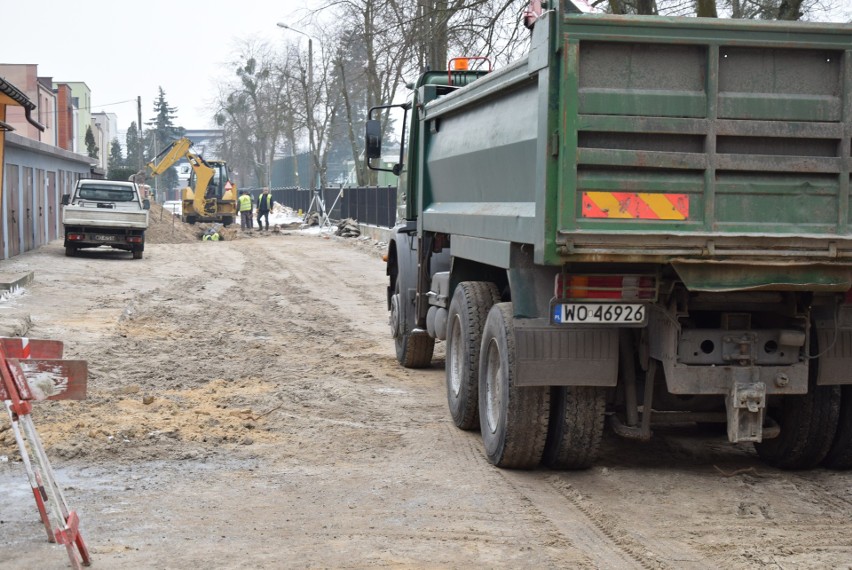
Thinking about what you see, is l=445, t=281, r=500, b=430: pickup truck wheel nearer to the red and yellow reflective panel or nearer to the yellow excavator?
the red and yellow reflective panel

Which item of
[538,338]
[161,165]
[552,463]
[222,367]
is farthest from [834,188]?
[161,165]

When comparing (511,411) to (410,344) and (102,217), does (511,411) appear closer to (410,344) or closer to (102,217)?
(410,344)

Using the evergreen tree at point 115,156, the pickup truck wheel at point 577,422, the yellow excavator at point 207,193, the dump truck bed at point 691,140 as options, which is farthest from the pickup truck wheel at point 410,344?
the evergreen tree at point 115,156

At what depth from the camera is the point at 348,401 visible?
942 centimetres

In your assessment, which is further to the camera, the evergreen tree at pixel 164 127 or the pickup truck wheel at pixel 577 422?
Result: the evergreen tree at pixel 164 127

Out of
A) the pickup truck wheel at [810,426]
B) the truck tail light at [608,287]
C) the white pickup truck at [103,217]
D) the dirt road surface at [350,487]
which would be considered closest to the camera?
the dirt road surface at [350,487]

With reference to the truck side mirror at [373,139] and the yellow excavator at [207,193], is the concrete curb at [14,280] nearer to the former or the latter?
the truck side mirror at [373,139]

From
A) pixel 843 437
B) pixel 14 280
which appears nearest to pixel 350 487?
pixel 843 437

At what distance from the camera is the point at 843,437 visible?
6902mm

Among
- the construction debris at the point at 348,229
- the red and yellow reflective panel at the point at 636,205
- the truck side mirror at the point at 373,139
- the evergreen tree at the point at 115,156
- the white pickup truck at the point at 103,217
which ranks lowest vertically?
the construction debris at the point at 348,229

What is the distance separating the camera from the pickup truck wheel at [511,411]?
6703 mm

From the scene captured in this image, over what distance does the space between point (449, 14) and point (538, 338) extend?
1391 centimetres

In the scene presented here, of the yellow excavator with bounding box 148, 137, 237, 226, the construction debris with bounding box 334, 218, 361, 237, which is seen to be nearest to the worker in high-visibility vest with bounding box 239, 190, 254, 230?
the yellow excavator with bounding box 148, 137, 237, 226

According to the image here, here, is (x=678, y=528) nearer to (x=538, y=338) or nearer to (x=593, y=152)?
(x=538, y=338)
